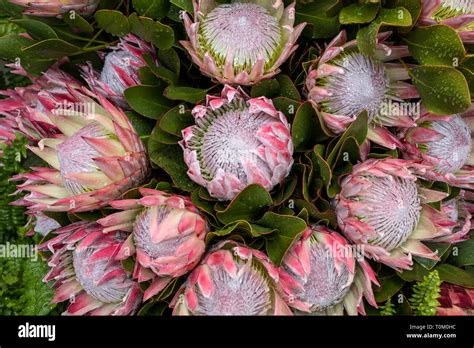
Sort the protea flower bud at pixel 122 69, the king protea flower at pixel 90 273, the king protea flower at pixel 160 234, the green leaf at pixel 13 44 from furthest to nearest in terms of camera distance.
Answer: the green leaf at pixel 13 44 → the protea flower bud at pixel 122 69 → the king protea flower at pixel 90 273 → the king protea flower at pixel 160 234

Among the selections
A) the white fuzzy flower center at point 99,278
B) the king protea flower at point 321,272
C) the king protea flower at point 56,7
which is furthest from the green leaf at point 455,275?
the king protea flower at point 56,7

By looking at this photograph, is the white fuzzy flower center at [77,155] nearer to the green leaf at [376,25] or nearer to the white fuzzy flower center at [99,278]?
the white fuzzy flower center at [99,278]

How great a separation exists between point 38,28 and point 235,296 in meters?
0.95

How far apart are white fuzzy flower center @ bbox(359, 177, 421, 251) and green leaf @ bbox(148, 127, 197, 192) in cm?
47

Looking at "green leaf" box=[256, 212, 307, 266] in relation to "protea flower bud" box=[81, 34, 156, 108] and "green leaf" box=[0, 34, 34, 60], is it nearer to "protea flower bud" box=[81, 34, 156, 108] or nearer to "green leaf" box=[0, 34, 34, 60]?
"protea flower bud" box=[81, 34, 156, 108]

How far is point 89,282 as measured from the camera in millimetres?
1573

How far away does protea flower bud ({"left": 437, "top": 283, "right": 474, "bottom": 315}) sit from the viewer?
1.61 metres

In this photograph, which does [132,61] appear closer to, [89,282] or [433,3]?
[89,282]

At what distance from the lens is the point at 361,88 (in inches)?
58.8

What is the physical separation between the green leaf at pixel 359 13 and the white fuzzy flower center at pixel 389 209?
412mm

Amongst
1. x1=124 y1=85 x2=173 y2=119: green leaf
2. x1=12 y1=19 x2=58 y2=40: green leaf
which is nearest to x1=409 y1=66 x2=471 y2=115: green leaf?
x1=124 y1=85 x2=173 y2=119: green leaf

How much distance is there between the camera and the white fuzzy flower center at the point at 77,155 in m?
1.51

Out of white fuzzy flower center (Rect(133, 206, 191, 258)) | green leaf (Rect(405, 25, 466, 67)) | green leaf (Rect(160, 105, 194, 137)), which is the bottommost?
white fuzzy flower center (Rect(133, 206, 191, 258))
